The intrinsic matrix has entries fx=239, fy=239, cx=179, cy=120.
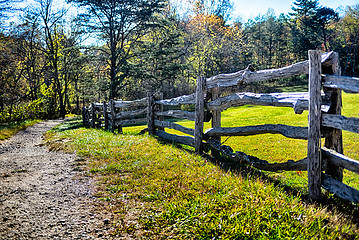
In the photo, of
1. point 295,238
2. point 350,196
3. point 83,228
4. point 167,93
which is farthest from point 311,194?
point 167,93

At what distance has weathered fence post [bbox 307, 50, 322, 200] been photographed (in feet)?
11.1

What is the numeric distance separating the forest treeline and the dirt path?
13.9 m

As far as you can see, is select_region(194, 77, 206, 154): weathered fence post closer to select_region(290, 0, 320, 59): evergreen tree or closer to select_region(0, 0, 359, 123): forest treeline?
select_region(0, 0, 359, 123): forest treeline

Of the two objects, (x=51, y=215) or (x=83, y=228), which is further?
(x=51, y=215)

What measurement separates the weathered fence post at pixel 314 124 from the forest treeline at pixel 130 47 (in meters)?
17.2

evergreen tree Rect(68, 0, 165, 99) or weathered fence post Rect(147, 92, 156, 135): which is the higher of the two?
evergreen tree Rect(68, 0, 165, 99)

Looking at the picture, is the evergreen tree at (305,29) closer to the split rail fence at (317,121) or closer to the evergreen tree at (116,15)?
the evergreen tree at (116,15)

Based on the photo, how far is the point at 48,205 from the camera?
3680mm

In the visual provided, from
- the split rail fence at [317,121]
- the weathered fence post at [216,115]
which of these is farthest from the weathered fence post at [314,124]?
the weathered fence post at [216,115]

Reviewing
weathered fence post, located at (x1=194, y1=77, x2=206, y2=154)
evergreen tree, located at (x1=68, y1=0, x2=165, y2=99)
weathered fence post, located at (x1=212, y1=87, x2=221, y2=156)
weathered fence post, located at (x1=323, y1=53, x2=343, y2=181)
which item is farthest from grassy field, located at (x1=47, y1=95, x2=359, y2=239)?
evergreen tree, located at (x1=68, y1=0, x2=165, y2=99)

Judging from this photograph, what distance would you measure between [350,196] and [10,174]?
6349 millimetres

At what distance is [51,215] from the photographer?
337cm

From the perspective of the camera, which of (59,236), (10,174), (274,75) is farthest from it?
(10,174)

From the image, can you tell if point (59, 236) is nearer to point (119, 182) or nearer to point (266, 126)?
point (119, 182)
